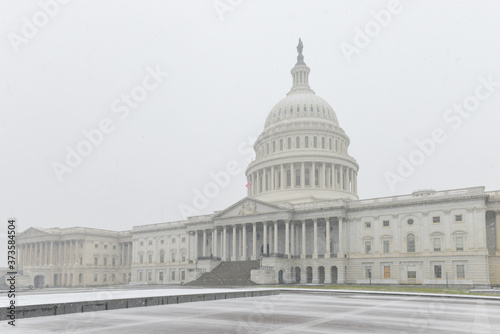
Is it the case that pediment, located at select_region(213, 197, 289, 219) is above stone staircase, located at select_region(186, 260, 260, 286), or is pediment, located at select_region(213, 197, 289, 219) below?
above

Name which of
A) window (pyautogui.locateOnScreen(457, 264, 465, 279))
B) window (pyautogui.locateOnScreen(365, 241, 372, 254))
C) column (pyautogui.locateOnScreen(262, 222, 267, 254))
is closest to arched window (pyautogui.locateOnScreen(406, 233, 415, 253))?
window (pyautogui.locateOnScreen(365, 241, 372, 254))

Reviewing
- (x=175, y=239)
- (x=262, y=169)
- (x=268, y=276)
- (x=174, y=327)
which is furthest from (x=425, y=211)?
(x=174, y=327)

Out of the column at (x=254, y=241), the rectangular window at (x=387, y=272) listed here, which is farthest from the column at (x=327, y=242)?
the column at (x=254, y=241)

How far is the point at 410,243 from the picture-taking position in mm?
76062

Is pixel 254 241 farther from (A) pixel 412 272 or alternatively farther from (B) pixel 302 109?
(B) pixel 302 109

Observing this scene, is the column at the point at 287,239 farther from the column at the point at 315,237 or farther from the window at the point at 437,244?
the window at the point at 437,244

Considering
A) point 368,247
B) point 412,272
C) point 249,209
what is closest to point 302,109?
point 249,209

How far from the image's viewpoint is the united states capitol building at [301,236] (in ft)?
236

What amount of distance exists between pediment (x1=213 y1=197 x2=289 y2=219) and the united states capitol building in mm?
193

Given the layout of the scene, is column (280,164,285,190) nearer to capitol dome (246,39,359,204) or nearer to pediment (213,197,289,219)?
capitol dome (246,39,359,204)

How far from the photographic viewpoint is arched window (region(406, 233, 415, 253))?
2987 inches

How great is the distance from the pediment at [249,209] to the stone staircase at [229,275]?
30.8 ft

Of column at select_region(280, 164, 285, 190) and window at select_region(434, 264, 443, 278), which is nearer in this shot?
window at select_region(434, 264, 443, 278)

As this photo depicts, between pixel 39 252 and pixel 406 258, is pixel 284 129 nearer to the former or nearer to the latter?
pixel 406 258
